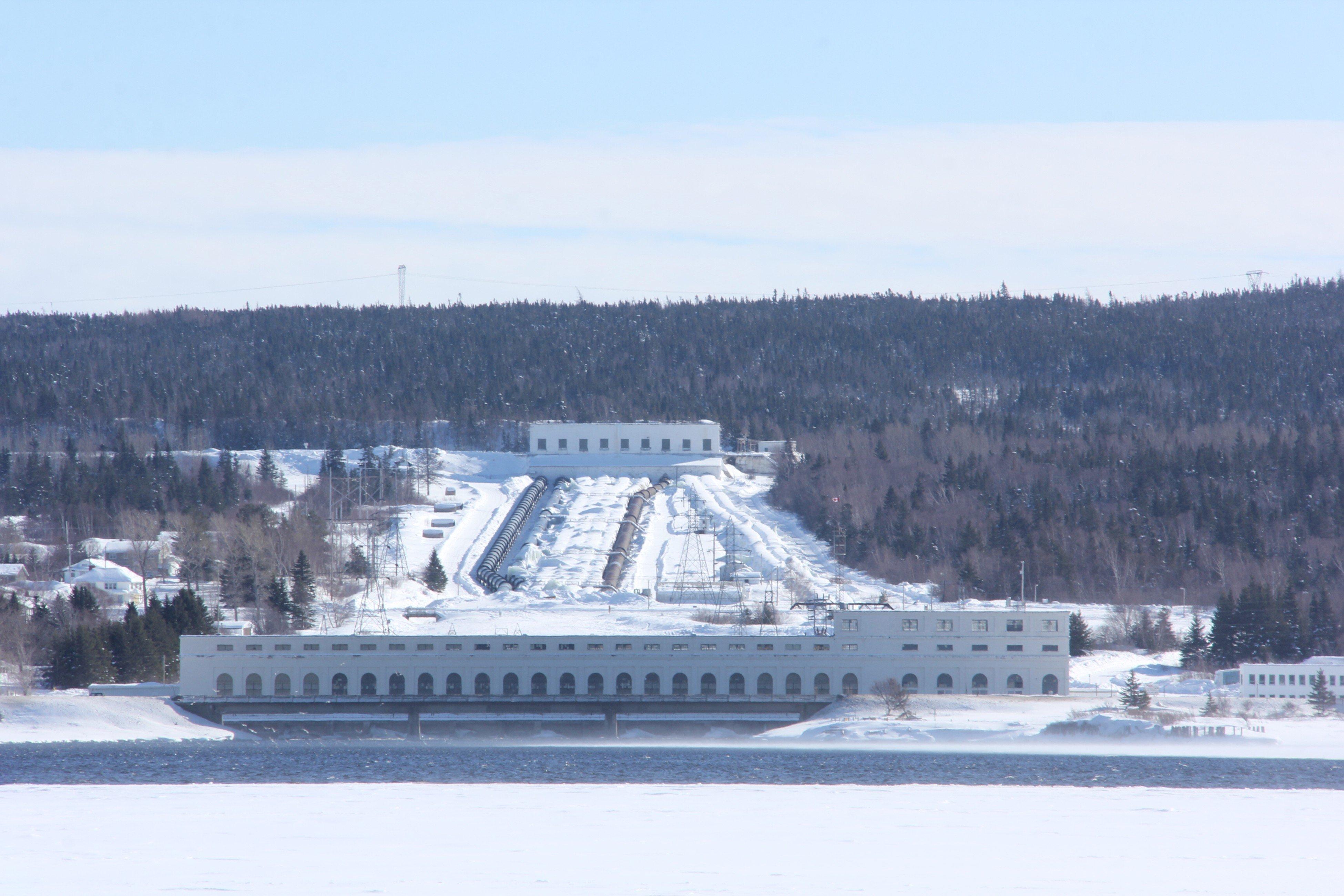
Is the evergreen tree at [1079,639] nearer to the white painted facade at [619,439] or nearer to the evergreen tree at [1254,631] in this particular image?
the evergreen tree at [1254,631]

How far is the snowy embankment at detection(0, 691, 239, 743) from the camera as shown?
61.3 metres

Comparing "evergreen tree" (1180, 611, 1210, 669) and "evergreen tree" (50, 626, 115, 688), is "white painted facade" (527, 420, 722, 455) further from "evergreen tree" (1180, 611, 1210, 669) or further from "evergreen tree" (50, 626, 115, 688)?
"evergreen tree" (50, 626, 115, 688)

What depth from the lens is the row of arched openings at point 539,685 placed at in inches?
2783

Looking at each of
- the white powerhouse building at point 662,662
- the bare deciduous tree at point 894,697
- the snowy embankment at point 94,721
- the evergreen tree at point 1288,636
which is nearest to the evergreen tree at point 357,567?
the white powerhouse building at point 662,662

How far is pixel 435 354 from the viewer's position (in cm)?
19988

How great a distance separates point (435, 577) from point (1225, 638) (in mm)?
44701

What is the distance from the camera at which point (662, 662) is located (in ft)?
232

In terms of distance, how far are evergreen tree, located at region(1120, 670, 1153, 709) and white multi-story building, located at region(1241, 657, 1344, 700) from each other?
18.7 ft

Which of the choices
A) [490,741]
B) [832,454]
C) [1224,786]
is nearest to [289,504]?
[832,454]

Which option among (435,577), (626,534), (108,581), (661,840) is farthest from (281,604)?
(661,840)

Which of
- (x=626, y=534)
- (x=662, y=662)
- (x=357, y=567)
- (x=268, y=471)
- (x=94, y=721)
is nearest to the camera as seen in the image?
(x=94, y=721)

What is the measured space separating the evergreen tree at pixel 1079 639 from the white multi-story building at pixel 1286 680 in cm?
943

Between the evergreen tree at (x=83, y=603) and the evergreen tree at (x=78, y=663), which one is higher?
the evergreen tree at (x=83, y=603)

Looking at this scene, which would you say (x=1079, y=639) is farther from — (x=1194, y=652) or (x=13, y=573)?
(x=13, y=573)
